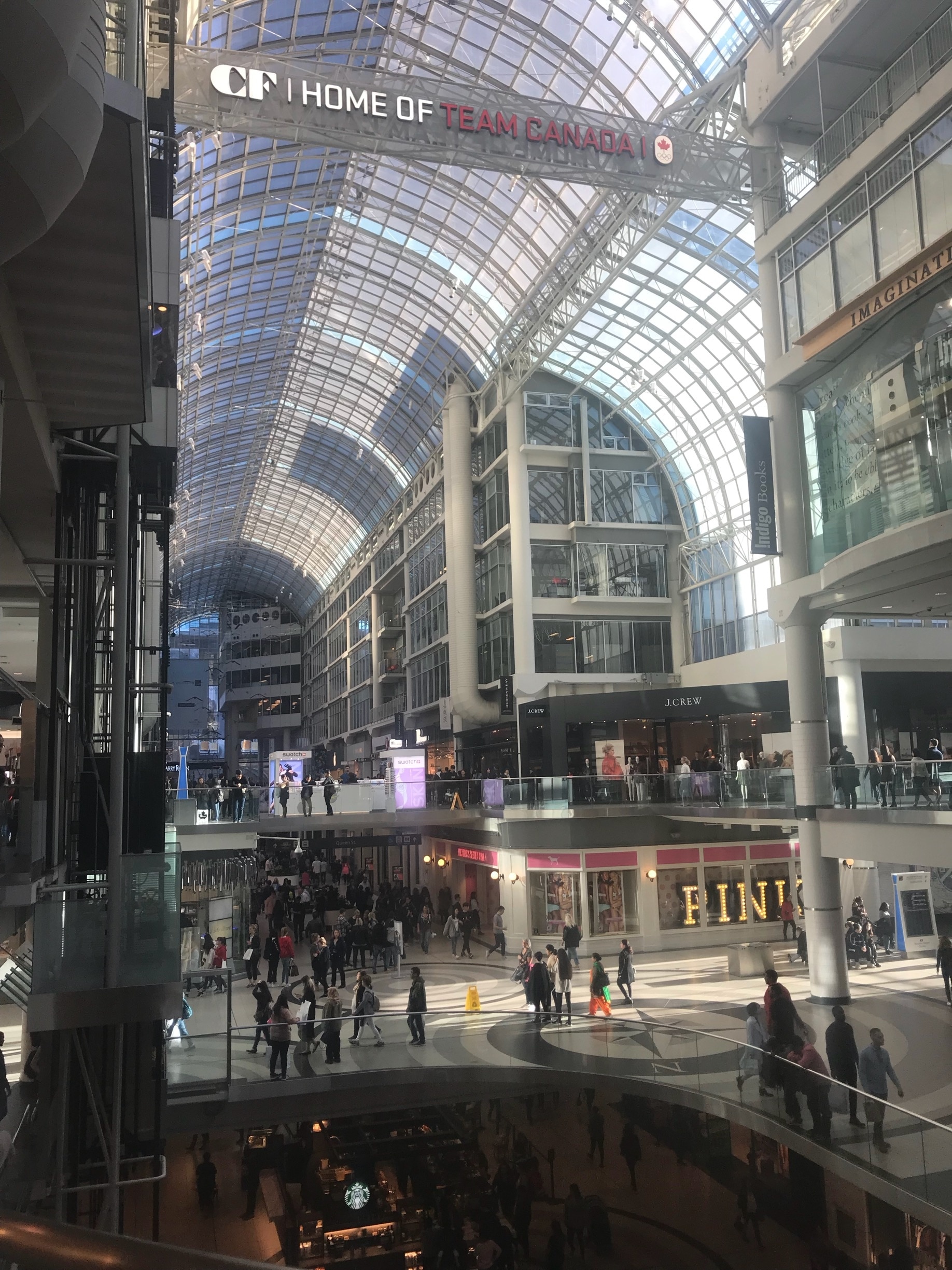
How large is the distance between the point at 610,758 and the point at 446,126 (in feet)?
61.1

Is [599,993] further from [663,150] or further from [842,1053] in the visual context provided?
[663,150]

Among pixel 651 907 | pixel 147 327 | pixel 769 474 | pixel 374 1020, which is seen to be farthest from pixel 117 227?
pixel 651 907

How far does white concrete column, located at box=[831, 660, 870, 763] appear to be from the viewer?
32188 mm

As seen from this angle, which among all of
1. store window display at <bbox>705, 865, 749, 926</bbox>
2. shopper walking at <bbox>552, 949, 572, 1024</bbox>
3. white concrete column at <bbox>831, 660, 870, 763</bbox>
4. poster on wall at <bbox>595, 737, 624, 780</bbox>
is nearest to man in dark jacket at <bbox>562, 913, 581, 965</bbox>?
shopper walking at <bbox>552, 949, 572, 1024</bbox>

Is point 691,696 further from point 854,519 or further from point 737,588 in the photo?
point 854,519

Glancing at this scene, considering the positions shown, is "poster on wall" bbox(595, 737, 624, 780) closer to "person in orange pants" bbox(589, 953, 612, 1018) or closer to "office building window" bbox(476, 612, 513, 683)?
"office building window" bbox(476, 612, 513, 683)

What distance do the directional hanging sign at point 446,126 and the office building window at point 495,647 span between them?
20441 millimetres

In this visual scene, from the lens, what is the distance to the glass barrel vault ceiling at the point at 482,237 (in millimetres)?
29562

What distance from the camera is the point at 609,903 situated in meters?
30.9

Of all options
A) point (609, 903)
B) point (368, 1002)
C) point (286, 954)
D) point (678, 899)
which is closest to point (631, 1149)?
point (368, 1002)

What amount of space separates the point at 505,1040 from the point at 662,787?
47.2 ft

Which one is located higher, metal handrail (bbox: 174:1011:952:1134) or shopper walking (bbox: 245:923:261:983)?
metal handrail (bbox: 174:1011:952:1134)

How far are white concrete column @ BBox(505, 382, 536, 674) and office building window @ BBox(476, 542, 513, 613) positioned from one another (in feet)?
2.27

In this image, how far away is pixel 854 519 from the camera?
1969 cm
